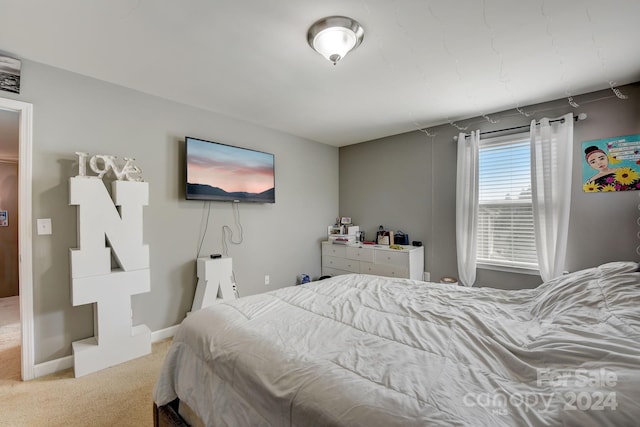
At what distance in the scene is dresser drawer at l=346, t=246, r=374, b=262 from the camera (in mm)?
3996

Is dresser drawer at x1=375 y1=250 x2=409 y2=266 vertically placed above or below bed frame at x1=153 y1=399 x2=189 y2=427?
above

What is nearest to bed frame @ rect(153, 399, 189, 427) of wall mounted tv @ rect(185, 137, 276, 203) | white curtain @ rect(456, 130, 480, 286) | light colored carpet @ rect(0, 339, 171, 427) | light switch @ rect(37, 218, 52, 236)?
light colored carpet @ rect(0, 339, 171, 427)

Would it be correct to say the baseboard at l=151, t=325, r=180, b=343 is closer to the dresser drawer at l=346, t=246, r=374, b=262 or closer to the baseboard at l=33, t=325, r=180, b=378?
the baseboard at l=33, t=325, r=180, b=378

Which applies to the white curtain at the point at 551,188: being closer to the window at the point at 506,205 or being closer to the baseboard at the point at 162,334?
the window at the point at 506,205

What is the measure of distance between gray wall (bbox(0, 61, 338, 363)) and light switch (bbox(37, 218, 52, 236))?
33 millimetres

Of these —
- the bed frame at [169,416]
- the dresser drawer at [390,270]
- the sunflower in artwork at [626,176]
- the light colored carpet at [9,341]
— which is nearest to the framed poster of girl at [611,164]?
the sunflower in artwork at [626,176]

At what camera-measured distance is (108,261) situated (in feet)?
7.75

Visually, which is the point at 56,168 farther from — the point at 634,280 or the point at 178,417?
the point at 634,280

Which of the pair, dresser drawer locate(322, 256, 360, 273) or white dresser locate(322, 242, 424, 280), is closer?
white dresser locate(322, 242, 424, 280)

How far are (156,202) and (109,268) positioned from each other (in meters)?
0.77

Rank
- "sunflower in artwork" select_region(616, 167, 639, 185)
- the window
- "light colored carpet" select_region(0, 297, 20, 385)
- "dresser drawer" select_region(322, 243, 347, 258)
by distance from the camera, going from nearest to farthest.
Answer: "light colored carpet" select_region(0, 297, 20, 385) → "sunflower in artwork" select_region(616, 167, 639, 185) → the window → "dresser drawer" select_region(322, 243, 347, 258)

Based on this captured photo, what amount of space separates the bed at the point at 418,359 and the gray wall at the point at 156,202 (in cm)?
153

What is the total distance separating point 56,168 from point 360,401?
293 centimetres

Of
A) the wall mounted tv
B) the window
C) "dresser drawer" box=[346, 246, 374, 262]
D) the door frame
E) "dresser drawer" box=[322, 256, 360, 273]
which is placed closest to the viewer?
the door frame
